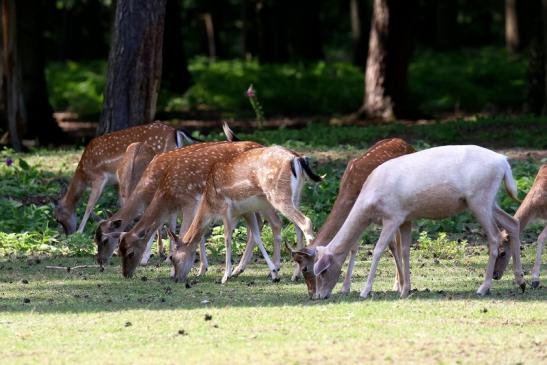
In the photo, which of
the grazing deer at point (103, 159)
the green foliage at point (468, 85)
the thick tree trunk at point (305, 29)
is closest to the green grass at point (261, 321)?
the grazing deer at point (103, 159)

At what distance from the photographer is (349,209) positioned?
10.8m

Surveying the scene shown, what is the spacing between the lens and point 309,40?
3934cm

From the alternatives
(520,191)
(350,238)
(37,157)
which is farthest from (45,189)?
(350,238)

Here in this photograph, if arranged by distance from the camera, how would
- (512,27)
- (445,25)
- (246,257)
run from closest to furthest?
(246,257), (512,27), (445,25)

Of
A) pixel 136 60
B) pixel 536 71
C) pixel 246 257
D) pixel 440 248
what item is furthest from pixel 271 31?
pixel 246 257

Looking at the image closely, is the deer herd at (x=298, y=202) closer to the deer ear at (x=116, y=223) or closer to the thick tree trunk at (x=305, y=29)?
the deer ear at (x=116, y=223)

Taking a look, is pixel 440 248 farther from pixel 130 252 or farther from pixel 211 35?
pixel 211 35

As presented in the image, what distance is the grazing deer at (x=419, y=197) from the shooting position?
32.3 feet

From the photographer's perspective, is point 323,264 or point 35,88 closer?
Result: point 323,264

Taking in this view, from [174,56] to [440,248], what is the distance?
1682 centimetres

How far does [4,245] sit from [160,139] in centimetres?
205

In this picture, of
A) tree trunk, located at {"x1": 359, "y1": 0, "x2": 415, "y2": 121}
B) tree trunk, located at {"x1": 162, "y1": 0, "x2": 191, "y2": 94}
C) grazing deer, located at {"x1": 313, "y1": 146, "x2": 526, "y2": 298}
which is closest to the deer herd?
grazing deer, located at {"x1": 313, "y1": 146, "x2": 526, "y2": 298}

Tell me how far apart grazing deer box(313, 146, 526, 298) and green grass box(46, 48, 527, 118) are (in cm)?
1777

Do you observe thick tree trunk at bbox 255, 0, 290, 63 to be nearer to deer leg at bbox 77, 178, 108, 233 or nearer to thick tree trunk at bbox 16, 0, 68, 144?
thick tree trunk at bbox 16, 0, 68, 144
